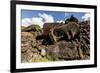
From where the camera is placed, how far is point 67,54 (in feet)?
6.74

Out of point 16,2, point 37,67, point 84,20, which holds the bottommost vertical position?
point 37,67

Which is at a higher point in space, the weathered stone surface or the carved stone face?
the carved stone face

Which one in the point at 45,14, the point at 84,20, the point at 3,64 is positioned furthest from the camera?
the point at 84,20

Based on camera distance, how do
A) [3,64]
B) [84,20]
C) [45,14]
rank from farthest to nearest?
[84,20] → [45,14] → [3,64]

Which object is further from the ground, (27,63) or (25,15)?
(25,15)

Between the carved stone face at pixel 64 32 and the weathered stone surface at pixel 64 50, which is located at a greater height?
the carved stone face at pixel 64 32

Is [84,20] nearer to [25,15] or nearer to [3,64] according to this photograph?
[25,15]

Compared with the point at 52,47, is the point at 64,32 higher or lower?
higher

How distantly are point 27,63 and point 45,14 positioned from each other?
1.67 ft

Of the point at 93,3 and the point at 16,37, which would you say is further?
the point at 93,3

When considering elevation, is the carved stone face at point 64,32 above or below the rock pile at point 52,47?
above

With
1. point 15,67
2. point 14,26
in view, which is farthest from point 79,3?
point 15,67

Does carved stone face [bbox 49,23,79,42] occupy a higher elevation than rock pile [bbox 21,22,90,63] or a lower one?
higher

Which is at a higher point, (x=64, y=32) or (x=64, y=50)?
(x=64, y=32)
